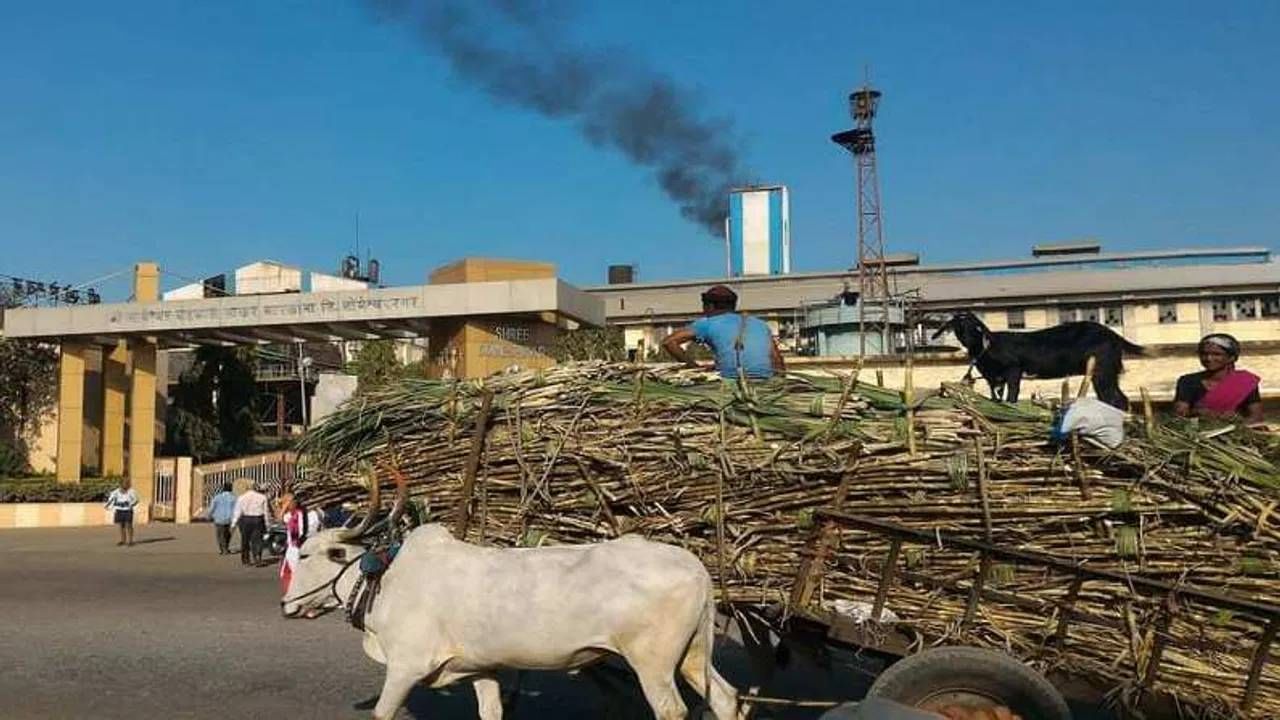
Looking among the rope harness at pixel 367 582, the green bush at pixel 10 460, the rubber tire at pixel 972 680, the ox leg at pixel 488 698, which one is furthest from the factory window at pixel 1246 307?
the green bush at pixel 10 460

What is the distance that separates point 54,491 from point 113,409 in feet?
10.7

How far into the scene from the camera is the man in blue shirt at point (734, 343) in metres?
5.43

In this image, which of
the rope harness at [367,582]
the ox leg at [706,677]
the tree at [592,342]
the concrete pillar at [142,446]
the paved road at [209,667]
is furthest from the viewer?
the tree at [592,342]

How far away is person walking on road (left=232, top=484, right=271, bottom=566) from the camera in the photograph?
52.5 ft

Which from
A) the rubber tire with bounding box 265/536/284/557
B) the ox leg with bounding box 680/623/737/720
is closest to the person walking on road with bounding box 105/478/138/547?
the rubber tire with bounding box 265/536/284/557

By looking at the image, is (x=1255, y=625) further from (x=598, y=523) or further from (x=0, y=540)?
(x=0, y=540)

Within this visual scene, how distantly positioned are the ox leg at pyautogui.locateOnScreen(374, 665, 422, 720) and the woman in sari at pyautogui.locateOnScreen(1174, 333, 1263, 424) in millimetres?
A: 3968

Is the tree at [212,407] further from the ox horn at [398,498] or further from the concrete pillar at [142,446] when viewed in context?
the ox horn at [398,498]

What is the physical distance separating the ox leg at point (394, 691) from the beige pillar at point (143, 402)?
21.9 metres

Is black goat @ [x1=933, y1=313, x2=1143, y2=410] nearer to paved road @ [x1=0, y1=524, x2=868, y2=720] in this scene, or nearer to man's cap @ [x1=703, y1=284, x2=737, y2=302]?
paved road @ [x1=0, y1=524, x2=868, y2=720]

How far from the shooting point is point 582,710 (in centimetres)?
625

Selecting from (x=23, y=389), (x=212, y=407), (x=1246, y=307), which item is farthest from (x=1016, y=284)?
(x=23, y=389)

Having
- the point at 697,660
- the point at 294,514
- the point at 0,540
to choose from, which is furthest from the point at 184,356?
the point at 697,660

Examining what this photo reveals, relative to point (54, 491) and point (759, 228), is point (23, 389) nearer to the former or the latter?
point (54, 491)
